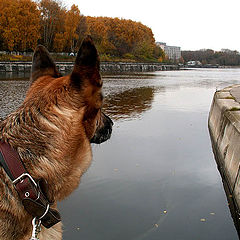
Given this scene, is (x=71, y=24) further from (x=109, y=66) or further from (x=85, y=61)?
(x=85, y=61)

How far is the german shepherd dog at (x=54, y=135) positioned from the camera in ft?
7.33

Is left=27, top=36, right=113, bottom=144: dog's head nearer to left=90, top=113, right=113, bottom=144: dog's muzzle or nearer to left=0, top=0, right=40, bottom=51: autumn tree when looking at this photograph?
left=90, top=113, right=113, bottom=144: dog's muzzle

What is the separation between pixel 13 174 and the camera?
211 cm

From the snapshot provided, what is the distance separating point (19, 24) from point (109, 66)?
29948mm

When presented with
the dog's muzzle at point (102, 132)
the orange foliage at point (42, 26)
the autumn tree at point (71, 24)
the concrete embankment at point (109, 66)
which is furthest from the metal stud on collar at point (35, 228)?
the autumn tree at point (71, 24)

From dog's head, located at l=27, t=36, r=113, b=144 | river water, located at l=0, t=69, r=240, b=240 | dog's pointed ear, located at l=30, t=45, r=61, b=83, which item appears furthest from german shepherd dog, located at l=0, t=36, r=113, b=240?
river water, located at l=0, t=69, r=240, b=240

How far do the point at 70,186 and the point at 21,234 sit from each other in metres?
0.56

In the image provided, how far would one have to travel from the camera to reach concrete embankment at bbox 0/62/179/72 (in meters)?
61.1

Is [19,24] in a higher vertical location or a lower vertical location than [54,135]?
higher

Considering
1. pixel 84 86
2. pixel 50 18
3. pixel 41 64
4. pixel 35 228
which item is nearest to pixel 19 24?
pixel 50 18

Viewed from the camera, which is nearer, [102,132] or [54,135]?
[54,135]

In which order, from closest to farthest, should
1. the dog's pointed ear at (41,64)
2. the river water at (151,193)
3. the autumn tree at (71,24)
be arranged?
the dog's pointed ear at (41,64) < the river water at (151,193) < the autumn tree at (71,24)

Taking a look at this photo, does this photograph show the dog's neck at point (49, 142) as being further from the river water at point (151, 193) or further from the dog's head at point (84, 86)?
the river water at point (151, 193)

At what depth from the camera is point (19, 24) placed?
242 feet
